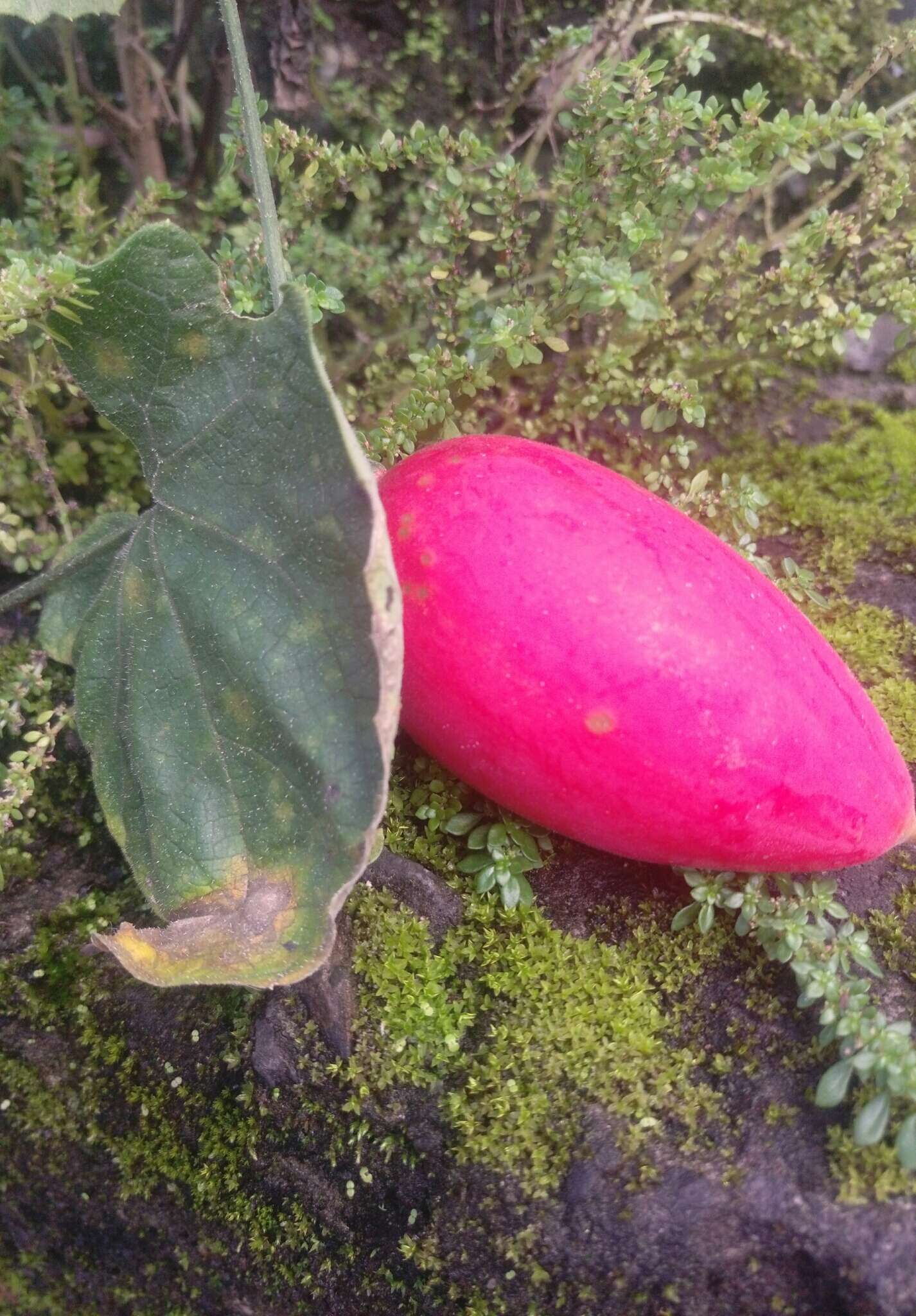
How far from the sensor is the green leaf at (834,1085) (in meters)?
1.02

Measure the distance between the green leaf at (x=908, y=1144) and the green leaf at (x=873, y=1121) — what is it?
18mm

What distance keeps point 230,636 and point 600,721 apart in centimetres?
Answer: 41

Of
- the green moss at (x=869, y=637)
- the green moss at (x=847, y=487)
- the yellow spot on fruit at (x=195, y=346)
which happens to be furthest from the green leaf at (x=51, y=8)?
the green moss at (x=869, y=637)

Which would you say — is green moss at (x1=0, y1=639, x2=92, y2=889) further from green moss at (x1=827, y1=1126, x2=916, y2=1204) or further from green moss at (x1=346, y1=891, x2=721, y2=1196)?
green moss at (x1=827, y1=1126, x2=916, y2=1204)

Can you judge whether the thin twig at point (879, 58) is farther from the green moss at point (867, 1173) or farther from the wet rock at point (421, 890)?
the green moss at point (867, 1173)

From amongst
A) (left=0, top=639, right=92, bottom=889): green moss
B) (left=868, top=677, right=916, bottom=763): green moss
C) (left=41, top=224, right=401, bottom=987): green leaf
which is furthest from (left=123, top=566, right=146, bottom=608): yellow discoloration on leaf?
(left=868, top=677, right=916, bottom=763): green moss

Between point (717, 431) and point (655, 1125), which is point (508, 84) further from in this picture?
point (655, 1125)

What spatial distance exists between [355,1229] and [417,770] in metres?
0.54

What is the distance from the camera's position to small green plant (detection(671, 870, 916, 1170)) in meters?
1.00

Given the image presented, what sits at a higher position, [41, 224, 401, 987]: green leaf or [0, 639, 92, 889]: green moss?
[41, 224, 401, 987]: green leaf

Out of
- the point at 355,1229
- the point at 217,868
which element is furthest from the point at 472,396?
the point at 355,1229

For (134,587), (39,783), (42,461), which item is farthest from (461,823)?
(42,461)

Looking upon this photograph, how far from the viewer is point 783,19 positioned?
6.61 feet

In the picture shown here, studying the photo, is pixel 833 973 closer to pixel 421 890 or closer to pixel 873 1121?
pixel 873 1121
